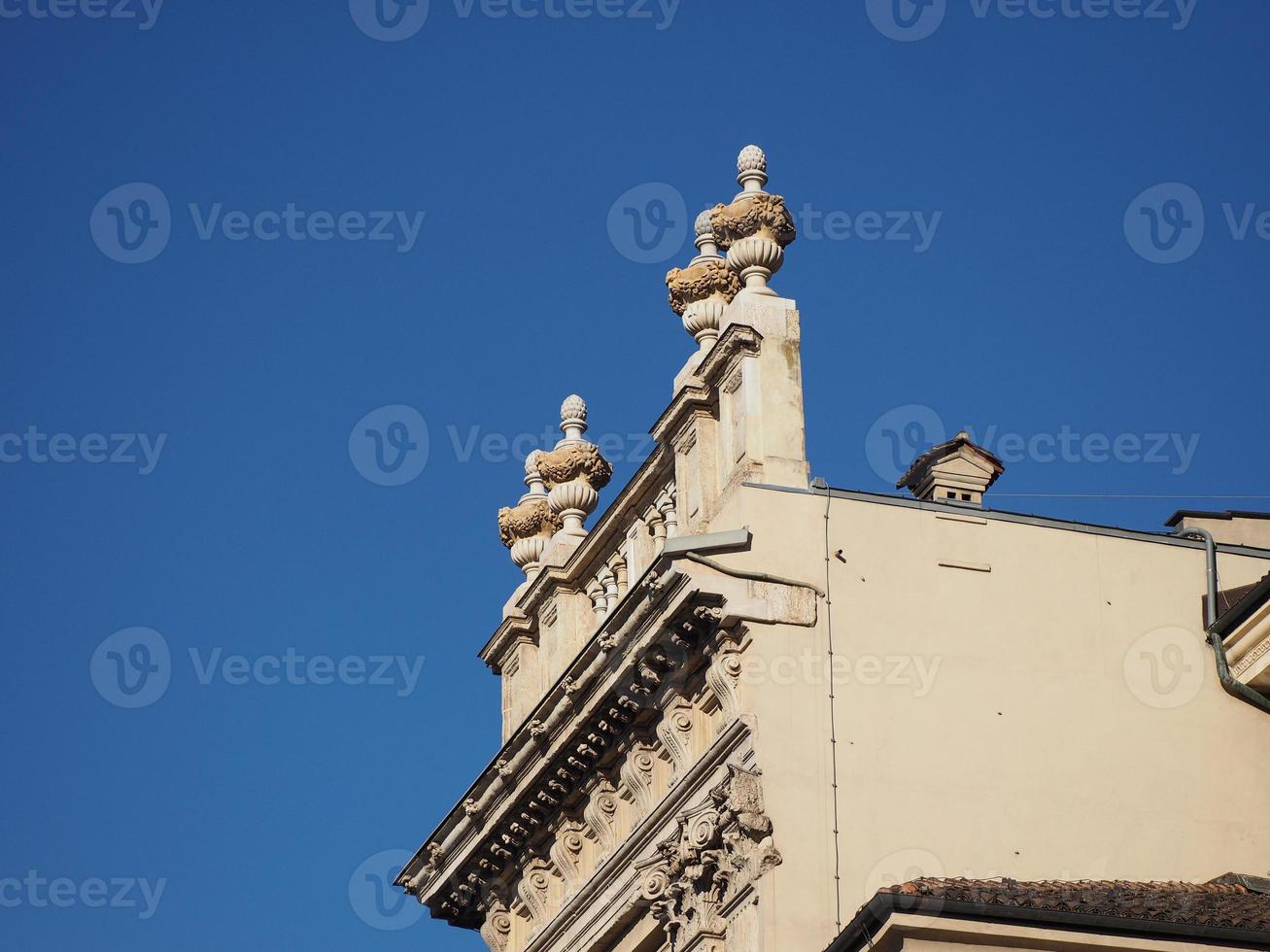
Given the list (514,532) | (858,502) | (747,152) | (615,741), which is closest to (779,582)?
(858,502)

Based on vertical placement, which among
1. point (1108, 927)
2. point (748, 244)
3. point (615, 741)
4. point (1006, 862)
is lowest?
point (1108, 927)

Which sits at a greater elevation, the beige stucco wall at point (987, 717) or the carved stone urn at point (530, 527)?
the carved stone urn at point (530, 527)

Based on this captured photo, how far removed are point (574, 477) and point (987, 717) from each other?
8128 millimetres

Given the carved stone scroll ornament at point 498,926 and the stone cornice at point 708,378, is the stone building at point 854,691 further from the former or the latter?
the carved stone scroll ornament at point 498,926

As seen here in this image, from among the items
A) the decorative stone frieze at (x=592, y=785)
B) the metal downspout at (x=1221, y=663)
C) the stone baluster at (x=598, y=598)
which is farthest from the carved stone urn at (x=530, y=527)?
the metal downspout at (x=1221, y=663)

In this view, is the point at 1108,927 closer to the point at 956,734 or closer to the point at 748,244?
the point at 956,734

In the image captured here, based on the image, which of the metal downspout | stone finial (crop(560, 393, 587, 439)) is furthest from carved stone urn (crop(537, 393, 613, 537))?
the metal downspout

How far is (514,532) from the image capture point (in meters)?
33.8

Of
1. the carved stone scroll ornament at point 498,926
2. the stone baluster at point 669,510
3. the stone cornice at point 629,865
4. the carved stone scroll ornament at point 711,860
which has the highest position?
the stone baluster at point 669,510

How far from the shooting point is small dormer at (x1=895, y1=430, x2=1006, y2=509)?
2903 cm

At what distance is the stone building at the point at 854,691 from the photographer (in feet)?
84.4

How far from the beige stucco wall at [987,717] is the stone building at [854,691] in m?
0.03

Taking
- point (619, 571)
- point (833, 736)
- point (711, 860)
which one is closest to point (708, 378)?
point (619, 571)

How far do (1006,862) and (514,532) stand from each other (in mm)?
9929
